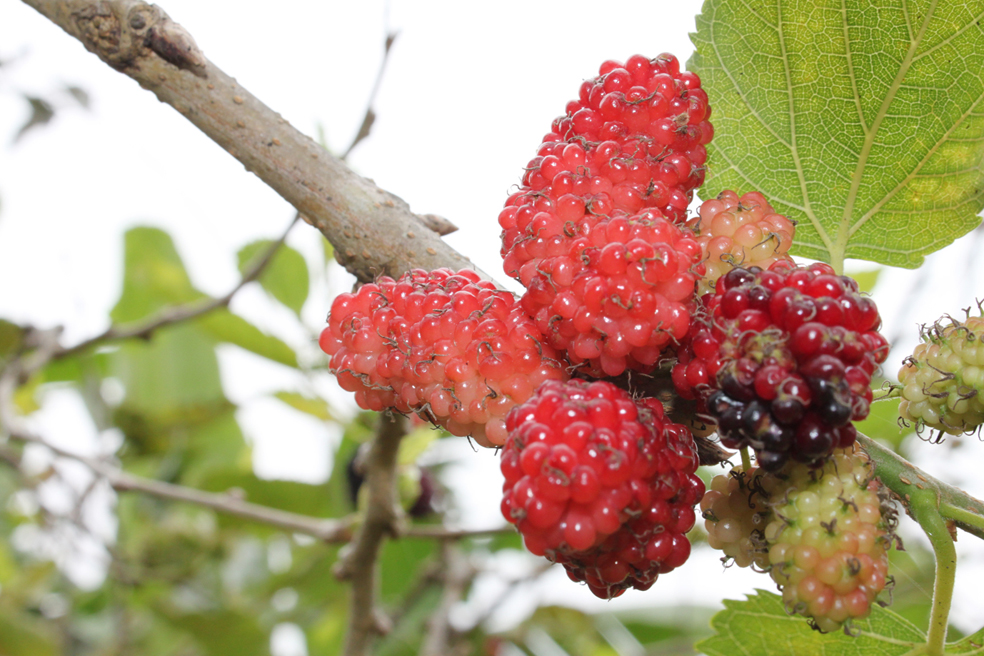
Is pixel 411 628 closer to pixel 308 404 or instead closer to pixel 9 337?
pixel 308 404

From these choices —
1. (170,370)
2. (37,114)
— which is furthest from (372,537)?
(37,114)

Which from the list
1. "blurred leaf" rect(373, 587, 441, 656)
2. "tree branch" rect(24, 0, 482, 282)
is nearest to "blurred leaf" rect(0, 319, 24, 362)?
"blurred leaf" rect(373, 587, 441, 656)

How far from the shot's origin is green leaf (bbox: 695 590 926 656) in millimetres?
663

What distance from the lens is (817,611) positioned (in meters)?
0.47

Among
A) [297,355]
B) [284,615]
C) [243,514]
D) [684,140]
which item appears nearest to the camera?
[684,140]

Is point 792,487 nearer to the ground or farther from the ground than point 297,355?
nearer to the ground

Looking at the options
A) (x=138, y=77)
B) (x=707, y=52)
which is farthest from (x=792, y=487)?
(x=138, y=77)

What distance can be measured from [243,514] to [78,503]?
620 mm

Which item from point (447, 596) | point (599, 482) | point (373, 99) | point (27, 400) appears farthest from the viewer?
point (27, 400)

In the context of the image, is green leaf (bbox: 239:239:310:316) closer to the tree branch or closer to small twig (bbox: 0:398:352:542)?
small twig (bbox: 0:398:352:542)

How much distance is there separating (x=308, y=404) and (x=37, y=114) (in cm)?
108

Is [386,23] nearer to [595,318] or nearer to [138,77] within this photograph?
[138,77]

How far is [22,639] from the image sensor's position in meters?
1.66

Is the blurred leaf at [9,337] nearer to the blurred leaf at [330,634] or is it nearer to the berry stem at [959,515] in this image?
the blurred leaf at [330,634]
